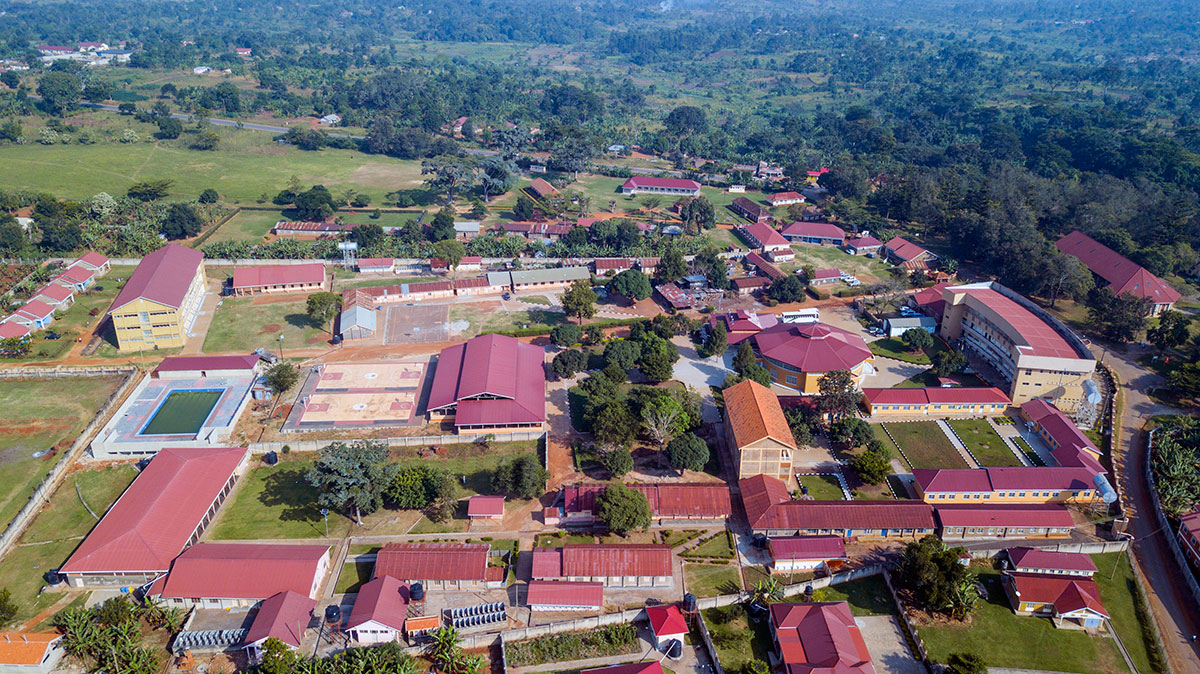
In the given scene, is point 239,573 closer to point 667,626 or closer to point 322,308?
point 667,626

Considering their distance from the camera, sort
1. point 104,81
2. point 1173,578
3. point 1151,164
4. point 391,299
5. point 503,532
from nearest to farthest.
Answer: point 1173,578 → point 503,532 → point 391,299 → point 1151,164 → point 104,81

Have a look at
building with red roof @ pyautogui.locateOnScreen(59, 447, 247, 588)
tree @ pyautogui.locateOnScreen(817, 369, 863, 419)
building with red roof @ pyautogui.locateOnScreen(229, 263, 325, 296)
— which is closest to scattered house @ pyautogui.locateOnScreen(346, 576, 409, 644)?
building with red roof @ pyautogui.locateOnScreen(59, 447, 247, 588)

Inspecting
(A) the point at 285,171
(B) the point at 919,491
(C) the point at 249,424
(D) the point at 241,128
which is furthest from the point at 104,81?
(B) the point at 919,491

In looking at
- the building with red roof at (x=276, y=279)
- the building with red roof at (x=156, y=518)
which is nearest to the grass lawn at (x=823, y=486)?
the building with red roof at (x=156, y=518)

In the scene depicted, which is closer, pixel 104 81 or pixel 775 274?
pixel 775 274

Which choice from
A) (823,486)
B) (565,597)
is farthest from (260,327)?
(823,486)

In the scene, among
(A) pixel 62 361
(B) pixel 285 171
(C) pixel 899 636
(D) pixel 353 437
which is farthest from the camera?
(B) pixel 285 171

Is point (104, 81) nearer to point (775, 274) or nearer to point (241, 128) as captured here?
point (241, 128)
